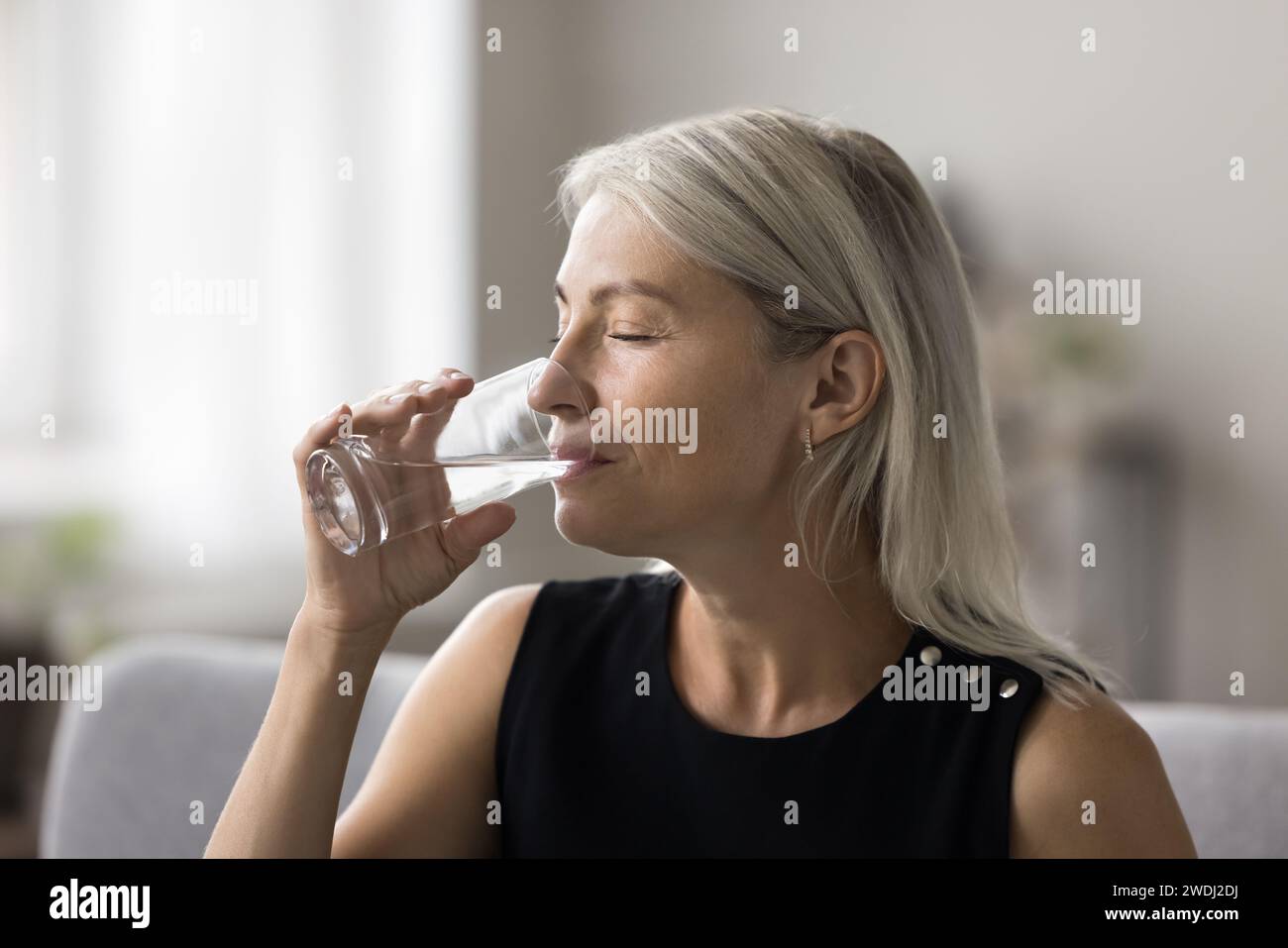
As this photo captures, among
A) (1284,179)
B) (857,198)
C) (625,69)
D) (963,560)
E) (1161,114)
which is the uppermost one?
(625,69)

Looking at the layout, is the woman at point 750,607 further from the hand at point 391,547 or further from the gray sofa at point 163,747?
the gray sofa at point 163,747

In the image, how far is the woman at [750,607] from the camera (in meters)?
1.12

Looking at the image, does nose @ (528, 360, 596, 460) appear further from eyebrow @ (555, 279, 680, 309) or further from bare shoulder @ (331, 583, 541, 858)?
bare shoulder @ (331, 583, 541, 858)

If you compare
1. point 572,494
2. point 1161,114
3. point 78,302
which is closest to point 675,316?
point 572,494

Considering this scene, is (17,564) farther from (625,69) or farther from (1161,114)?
(1161,114)

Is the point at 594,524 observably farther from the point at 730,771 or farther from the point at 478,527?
the point at 730,771

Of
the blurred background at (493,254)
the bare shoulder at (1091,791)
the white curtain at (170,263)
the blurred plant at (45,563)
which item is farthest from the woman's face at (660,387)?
the blurred plant at (45,563)

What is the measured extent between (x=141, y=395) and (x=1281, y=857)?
284 centimetres

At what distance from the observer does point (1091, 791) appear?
1.11 m

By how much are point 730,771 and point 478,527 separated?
1.16 feet

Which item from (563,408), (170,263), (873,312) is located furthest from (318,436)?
(170,263)

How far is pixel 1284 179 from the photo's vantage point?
2.55m

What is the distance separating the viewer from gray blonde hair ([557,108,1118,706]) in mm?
1147

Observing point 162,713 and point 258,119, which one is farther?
point 258,119
